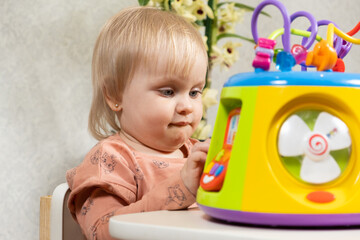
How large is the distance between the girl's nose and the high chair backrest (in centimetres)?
24

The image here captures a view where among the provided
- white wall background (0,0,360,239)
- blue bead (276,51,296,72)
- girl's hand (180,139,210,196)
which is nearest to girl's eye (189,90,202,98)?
girl's hand (180,139,210,196)

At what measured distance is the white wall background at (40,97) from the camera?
54.0 inches

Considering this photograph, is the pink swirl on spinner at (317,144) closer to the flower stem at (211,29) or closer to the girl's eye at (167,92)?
the girl's eye at (167,92)

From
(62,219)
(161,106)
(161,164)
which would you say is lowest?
(62,219)

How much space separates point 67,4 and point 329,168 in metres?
1.12

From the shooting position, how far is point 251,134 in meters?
0.50

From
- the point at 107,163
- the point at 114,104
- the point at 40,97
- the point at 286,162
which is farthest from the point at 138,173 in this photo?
the point at 40,97

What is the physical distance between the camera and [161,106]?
2.75 ft

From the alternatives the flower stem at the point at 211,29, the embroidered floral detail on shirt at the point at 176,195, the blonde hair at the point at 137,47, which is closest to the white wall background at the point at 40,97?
the flower stem at the point at 211,29

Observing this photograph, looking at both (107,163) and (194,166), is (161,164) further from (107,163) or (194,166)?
(194,166)

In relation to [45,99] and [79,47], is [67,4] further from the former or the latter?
[45,99]

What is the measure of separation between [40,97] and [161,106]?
675mm

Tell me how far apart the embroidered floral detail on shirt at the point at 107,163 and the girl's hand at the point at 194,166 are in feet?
0.53

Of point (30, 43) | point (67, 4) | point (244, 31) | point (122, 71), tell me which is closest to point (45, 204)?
point (122, 71)
